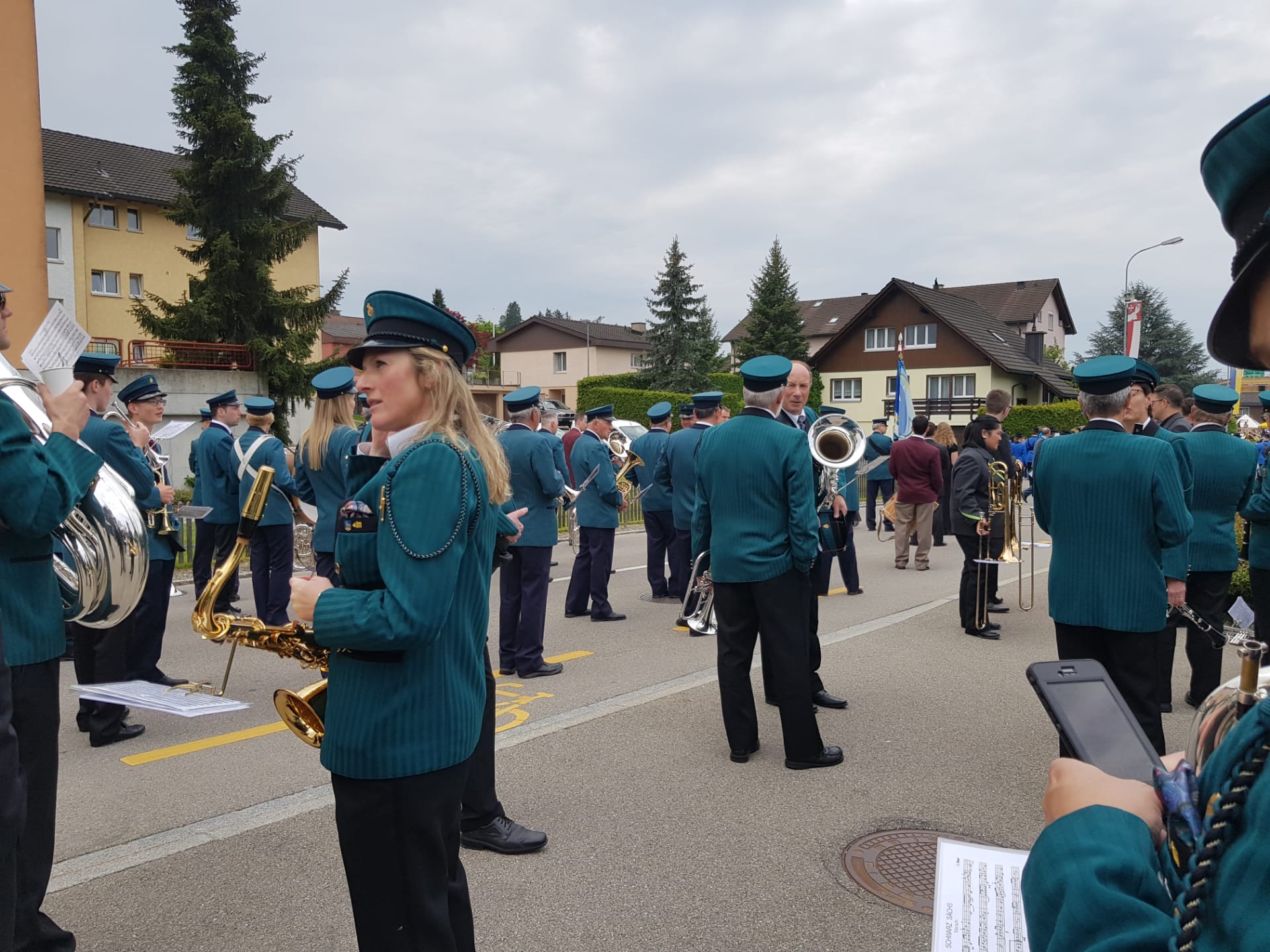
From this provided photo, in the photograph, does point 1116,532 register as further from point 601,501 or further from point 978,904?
point 601,501

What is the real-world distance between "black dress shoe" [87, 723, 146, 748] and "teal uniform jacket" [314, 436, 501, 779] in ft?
13.3

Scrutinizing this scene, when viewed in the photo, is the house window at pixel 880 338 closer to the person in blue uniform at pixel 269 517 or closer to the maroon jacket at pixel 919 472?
the maroon jacket at pixel 919 472

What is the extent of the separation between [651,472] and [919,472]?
4143 millimetres

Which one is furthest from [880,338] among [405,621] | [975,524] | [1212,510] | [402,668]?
[405,621]

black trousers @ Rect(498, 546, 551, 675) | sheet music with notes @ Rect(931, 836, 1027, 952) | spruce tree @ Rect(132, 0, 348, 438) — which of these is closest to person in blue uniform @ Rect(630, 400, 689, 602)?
black trousers @ Rect(498, 546, 551, 675)

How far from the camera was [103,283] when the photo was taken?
125 ft

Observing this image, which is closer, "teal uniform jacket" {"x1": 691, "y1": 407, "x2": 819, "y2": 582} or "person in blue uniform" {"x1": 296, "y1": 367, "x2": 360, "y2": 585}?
"teal uniform jacket" {"x1": 691, "y1": 407, "x2": 819, "y2": 582}

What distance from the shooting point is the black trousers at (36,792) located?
112 inches

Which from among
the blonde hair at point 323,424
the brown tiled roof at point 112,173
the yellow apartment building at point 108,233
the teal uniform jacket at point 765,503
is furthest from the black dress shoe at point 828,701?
the brown tiled roof at point 112,173

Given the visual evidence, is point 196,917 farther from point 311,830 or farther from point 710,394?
point 710,394

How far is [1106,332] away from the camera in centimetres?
5162

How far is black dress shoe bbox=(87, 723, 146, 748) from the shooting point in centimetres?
552

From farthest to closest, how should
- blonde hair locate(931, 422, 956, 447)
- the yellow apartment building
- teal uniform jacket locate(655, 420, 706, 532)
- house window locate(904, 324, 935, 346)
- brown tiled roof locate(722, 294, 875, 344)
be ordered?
brown tiled roof locate(722, 294, 875, 344), house window locate(904, 324, 935, 346), the yellow apartment building, blonde hair locate(931, 422, 956, 447), teal uniform jacket locate(655, 420, 706, 532)

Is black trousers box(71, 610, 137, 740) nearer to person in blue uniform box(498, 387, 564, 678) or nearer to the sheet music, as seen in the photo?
person in blue uniform box(498, 387, 564, 678)
